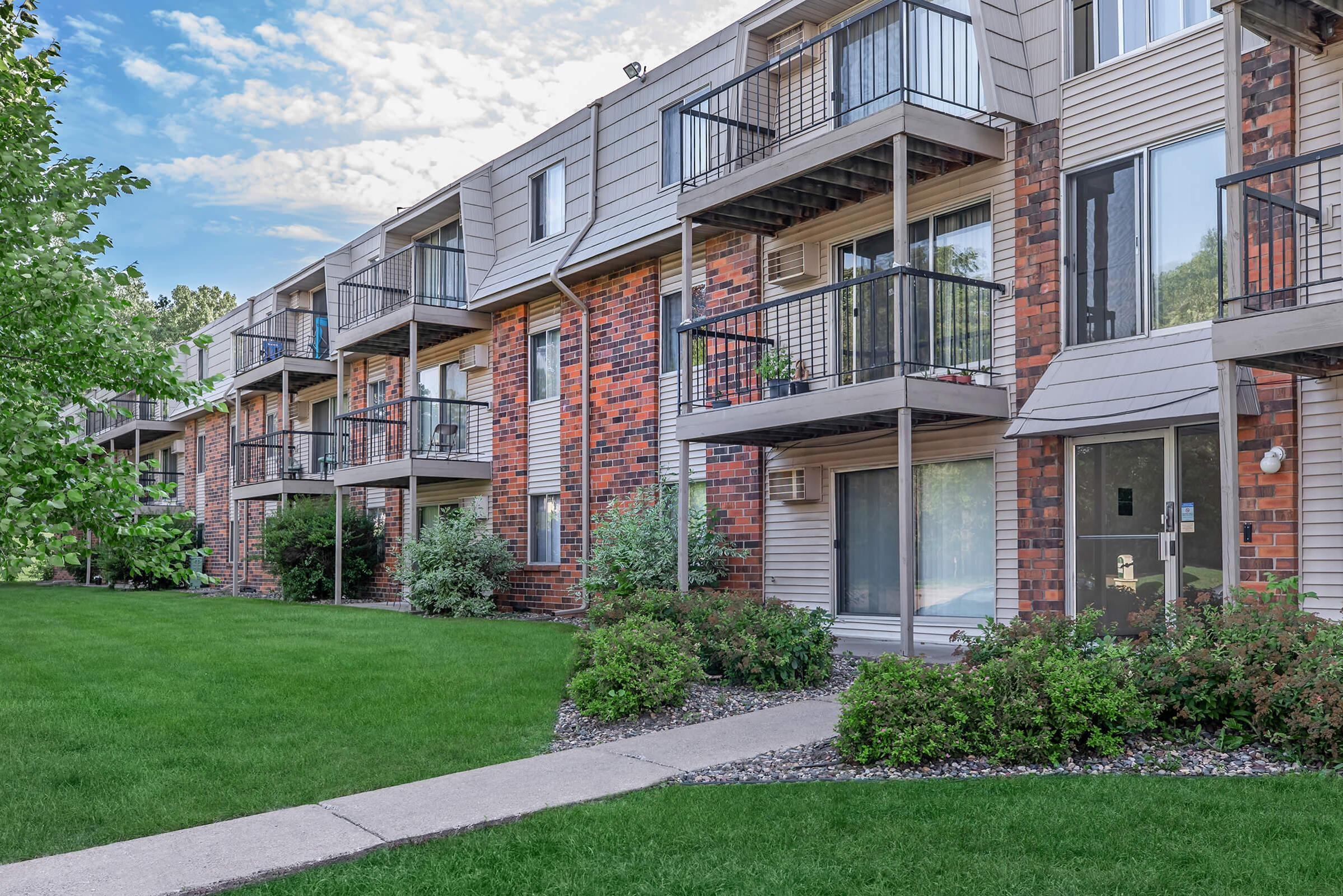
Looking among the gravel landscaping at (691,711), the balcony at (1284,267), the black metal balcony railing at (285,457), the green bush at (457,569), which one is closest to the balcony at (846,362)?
the balcony at (1284,267)

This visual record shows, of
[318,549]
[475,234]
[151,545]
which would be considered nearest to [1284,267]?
[151,545]

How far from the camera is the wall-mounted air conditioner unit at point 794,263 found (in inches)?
519

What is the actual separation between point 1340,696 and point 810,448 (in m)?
7.86

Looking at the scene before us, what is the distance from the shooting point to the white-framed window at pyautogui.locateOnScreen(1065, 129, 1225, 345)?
9.68 meters

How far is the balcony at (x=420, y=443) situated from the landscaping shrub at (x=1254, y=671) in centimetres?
1346

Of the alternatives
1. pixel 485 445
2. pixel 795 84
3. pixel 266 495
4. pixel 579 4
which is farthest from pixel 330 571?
pixel 795 84

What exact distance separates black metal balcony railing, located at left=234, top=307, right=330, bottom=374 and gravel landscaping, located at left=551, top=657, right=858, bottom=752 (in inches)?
698

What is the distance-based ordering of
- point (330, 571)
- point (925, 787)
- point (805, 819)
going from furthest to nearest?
1. point (330, 571)
2. point (925, 787)
3. point (805, 819)

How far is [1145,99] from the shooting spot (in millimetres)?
10031

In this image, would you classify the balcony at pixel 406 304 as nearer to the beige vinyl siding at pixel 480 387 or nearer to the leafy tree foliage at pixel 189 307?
the beige vinyl siding at pixel 480 387

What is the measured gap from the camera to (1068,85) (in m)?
10.7

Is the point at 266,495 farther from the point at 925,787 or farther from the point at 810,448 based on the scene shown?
the point at 925,787

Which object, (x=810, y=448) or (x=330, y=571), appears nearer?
(x=810, y=448)

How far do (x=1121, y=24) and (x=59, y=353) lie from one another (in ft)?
30.3
